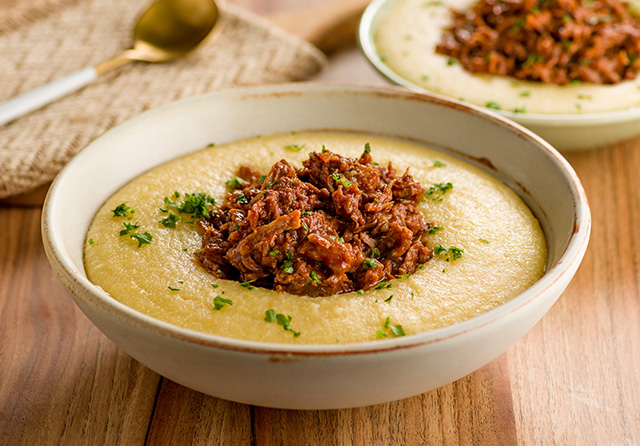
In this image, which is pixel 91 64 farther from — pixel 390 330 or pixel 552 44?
pixel 390 330

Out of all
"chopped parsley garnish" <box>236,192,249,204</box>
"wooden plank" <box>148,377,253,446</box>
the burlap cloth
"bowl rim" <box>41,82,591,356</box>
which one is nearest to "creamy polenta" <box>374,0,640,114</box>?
the burlap cloth

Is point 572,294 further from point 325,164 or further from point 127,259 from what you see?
point 127,259

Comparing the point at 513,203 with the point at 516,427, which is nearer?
the point at 516,427

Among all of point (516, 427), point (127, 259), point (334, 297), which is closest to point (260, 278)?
point (334, 297)

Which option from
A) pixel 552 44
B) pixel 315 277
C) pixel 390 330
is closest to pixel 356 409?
pixel 390 330

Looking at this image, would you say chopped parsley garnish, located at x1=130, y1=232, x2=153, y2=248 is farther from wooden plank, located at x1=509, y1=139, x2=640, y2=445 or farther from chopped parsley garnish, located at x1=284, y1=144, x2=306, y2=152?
wooden plank, located at x1=509, y1=139, x2=640, y2=445

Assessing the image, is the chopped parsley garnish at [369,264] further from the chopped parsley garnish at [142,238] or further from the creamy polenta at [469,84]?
the creamy polenta at [469,84]
